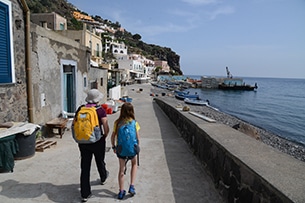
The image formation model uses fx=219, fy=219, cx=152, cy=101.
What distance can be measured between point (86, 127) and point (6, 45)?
11.0 ft

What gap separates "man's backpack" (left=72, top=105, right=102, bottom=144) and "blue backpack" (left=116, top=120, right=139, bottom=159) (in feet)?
1.07

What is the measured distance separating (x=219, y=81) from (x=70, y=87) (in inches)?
2861

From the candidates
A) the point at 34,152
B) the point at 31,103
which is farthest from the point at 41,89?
the point at 34,152

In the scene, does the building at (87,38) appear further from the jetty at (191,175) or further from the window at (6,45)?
the jetty at (191,175)

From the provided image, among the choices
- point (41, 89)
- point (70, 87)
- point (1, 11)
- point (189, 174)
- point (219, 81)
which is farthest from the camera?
point (219, 81)

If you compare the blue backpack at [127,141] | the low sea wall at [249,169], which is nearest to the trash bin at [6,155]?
the blue backpack at [127,141]

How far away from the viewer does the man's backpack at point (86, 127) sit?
9.96ft

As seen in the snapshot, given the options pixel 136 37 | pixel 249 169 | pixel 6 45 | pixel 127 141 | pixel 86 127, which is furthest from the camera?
pixel 136 37

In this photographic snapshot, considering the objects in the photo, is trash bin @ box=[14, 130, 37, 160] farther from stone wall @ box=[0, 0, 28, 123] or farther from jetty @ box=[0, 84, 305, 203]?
stone wall @ box=[0, 0, 28, 123]

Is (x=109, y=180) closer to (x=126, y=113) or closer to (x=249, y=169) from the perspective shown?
(x=126, y=113)

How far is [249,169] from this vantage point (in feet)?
8.24

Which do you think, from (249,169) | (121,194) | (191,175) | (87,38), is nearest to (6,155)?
(121,194)

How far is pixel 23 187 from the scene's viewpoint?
11.5ft

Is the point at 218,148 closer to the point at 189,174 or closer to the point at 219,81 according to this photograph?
the point at 189,174
